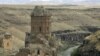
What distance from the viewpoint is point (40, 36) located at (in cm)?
3544

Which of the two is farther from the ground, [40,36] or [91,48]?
[40,36]

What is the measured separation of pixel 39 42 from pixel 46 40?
137 cm

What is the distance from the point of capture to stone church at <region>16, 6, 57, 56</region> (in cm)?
3324

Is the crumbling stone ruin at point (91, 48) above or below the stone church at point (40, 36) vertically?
below

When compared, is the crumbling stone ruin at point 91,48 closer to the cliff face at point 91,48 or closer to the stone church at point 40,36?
the cliff face at point 91,48

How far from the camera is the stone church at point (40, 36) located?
1309 inches

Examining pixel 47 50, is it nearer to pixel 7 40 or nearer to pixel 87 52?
pixel 7 40

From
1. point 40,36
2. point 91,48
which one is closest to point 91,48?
point 91,48

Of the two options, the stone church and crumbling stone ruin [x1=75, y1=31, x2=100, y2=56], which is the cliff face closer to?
crumbling stone ruin [x1=75, y1=31, x2=100, y2=56]

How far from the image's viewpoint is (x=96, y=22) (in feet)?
353

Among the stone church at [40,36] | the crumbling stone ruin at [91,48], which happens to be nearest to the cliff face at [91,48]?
the crumbling stone ruin at [91,48]

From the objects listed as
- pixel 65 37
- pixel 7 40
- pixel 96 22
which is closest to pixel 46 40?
pixel 7 40

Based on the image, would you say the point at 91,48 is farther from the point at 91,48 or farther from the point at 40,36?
the point at 40,36

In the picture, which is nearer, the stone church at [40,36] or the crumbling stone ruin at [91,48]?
the stone church at [40,36]
